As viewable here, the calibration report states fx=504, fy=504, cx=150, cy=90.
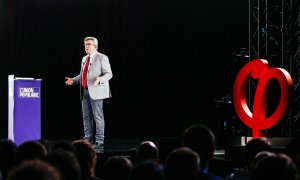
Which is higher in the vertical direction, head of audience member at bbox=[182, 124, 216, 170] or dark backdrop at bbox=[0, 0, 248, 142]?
dark backdrop at bbox=[0, 0, 248, 142]

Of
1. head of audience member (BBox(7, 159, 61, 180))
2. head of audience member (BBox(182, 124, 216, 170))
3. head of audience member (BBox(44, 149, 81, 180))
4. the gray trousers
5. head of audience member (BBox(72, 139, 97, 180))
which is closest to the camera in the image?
head of audience member (BBox(7, 159, 61, 180))

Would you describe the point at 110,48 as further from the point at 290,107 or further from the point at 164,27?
the point at 290,107

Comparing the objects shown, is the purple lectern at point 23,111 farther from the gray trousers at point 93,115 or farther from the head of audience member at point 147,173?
the head of audience member at point 147,173

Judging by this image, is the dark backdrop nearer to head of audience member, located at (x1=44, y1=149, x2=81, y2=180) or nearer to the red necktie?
the red necktie

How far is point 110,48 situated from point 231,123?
2.85 meters

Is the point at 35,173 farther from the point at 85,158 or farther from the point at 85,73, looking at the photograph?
the point at 85,73

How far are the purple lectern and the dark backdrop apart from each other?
113 inches

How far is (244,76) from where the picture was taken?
6707 millimetres

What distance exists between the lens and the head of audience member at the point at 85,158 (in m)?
2.82

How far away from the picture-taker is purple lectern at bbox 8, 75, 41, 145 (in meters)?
6.07

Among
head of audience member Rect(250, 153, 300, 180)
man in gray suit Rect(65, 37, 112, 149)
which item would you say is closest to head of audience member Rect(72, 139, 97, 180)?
head of audience member Rect(250, 153, 300, 180)

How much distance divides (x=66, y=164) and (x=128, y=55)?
7.26 meters

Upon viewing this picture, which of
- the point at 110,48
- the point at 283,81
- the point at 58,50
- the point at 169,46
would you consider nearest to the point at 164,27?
the point at 169,46

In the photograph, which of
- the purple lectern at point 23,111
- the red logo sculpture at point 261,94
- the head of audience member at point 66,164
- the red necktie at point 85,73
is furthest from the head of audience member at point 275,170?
the red necktie at point 85,73
